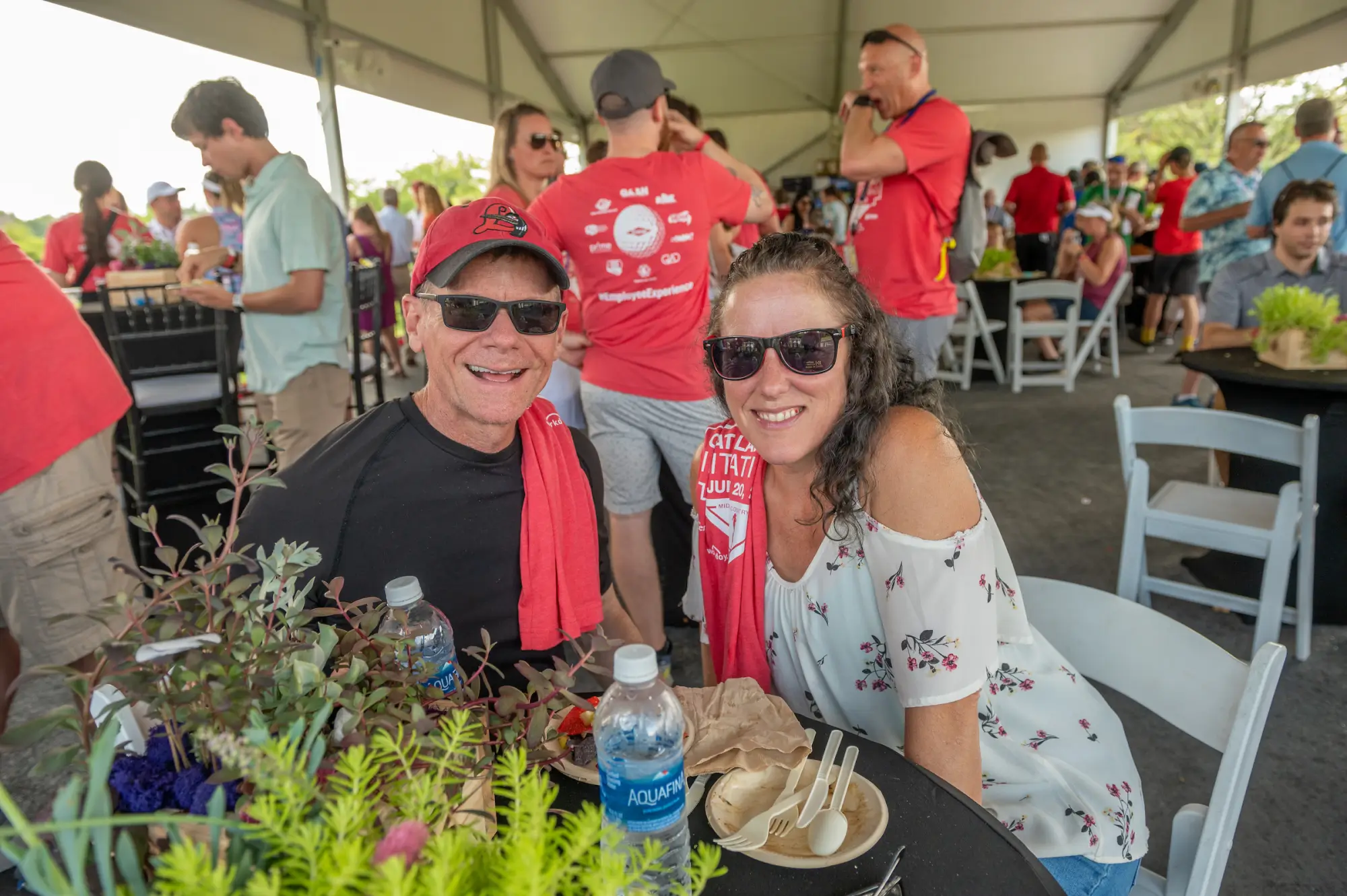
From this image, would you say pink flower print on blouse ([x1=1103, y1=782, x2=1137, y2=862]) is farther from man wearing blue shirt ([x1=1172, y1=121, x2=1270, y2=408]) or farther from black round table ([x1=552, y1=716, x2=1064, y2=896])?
man wearing blue shirt ([x1=1172, y1=121, x2=1270, y2=408])

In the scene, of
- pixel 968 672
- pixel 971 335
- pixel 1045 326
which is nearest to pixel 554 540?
pixel 968 672

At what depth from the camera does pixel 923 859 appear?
3.23 ft

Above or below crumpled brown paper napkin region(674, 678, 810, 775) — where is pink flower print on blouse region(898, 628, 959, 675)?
above

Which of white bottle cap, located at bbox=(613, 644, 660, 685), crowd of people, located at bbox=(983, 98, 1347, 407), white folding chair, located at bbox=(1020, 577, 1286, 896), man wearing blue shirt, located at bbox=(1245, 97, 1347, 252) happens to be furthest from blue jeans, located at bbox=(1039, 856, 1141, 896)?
man wearing blue shirt, located at bbox=(1245, 97, 1347, 252)

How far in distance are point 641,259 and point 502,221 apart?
1268 mm

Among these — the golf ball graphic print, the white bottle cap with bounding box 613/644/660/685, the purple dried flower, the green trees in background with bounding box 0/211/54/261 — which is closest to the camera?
the purple dried flower

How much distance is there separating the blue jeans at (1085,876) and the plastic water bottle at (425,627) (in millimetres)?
999

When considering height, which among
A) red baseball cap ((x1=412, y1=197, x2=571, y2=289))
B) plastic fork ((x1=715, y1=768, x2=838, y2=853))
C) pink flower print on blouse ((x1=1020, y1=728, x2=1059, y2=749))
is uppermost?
red baseball cap ((x1=412, y1=197, x2=571, y2=289))

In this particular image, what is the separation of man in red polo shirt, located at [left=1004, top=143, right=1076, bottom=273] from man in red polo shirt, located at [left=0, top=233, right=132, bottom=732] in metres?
9.89

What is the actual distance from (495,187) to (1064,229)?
7.94m

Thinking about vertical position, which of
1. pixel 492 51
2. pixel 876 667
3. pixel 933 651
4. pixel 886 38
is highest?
pixel 492 51

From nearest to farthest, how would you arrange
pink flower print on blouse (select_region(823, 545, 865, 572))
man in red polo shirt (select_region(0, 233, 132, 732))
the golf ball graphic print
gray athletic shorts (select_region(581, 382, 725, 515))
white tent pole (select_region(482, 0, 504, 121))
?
pink flower print on blouse (select_region(823, 545, 865, 572)), man in red polo shirt (select_region(0, 233, 132, 732)), the golf ball graphic print, gray athletic shorts (select_region(581, 382, 725, 515)), white tent pole (select_region(482, 0, 504, 121))

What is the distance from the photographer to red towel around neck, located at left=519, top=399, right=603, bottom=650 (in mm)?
1633

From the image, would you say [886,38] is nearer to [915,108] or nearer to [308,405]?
[915,108]
